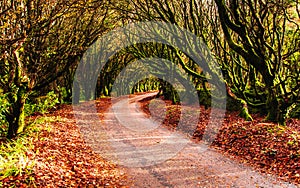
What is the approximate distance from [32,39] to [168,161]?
8.40 meters

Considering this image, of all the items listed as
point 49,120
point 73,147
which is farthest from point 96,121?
point 73,147

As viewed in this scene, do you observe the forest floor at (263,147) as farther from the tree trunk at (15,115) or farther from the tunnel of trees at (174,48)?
the tree trunk at (15,115)

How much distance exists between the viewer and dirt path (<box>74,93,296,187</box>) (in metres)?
7.52

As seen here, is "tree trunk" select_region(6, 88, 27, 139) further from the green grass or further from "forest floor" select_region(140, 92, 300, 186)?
"forest floor" select_region(140, 92, 300, 186)

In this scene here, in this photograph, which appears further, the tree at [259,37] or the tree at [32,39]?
the tree at [259,37]

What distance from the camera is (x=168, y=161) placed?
9.27m

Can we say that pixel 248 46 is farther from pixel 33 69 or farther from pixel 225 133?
pixel 33 69

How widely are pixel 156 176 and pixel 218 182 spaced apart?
1.64m

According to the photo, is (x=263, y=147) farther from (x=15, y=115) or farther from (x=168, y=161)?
(x=15, y=115)

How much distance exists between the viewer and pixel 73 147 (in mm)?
10484

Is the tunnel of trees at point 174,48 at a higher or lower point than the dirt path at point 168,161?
higher

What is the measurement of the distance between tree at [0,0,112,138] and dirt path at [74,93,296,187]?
321cm

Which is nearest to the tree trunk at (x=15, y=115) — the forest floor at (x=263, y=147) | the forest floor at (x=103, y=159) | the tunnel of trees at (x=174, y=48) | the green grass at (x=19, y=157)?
the tunnel of trees at (x=174, y=48)

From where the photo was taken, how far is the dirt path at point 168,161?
24.7 ft
